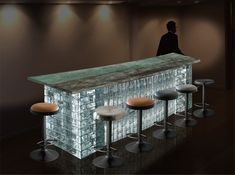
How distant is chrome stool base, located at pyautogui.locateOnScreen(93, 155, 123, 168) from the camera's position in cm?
404


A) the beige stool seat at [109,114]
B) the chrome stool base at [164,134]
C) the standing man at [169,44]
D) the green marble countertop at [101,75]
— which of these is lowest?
the chrome stool base at [164,134]

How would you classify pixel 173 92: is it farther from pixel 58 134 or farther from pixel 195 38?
pixel 195 38

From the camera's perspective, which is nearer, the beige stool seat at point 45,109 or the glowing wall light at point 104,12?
the beige stool seat at point 45,109

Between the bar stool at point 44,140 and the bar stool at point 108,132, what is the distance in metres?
0.53

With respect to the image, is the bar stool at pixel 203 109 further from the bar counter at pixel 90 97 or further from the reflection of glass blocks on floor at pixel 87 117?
the reflection of glass blocks on floor at pixel 87 117

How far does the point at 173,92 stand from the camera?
Answer: 478 centimetres

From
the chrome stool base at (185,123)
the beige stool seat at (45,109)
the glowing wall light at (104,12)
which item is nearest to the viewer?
the beige stool seat at (45,109)

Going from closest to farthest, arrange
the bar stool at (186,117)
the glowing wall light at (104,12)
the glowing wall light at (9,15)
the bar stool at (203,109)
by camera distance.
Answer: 1. the glowing wall light at (9,15)
2. the bar stool at (186,117)
3. the bar stool at (203,109)
4. the glowing wall light at (104,12)

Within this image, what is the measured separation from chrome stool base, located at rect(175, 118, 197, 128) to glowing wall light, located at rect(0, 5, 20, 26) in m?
2.91

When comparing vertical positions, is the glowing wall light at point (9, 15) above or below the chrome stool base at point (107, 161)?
above

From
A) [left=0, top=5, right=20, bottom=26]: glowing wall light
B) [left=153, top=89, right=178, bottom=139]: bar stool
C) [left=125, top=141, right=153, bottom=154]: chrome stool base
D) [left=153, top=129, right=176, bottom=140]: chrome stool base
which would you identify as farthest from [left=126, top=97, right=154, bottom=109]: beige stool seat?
[left=0, top=5, right=20, bottom=26]: glowing wall light

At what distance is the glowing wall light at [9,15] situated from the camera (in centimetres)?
468

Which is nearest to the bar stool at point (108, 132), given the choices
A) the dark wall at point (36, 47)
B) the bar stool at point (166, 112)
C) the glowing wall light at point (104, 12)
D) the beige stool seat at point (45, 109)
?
the beige stool seat at point (45, 109)

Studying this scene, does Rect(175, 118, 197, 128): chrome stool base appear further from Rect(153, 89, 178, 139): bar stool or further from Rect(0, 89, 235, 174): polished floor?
Rect(153, 89, 178, 139): bar stool
